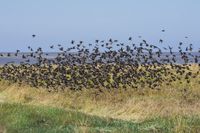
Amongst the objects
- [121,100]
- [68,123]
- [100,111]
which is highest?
[68,123]

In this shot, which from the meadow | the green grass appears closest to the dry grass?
the meadow

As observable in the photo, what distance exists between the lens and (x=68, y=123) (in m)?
16.2

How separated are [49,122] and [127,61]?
35.7ft

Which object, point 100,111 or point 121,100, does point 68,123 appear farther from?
point 121,100

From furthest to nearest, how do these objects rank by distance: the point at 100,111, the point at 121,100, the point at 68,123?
1. the point at 121,100
2. the point at 100,111
3. the point at 68,123

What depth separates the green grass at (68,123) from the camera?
1359 cm

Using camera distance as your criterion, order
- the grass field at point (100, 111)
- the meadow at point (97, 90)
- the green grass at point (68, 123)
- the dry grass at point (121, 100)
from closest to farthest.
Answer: the green grass at point (68, 123)
the grass field at point (100, 111)
the meadow at point (97, 90)
the dry grass at point (121, 100)

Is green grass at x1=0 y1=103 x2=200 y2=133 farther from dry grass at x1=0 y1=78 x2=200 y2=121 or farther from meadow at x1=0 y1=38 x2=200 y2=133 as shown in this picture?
dry grass at x1=0 y1=78 x2=200 y2=121

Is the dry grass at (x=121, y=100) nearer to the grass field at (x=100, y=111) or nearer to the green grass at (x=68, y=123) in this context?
the grass field at (x=100, y=111)

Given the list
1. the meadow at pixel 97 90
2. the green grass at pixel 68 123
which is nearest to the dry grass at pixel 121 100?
the meadow at pixel 97 90

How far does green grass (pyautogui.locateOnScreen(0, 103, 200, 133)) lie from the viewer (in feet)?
44.6

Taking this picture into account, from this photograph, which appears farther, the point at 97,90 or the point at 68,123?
the point at 97,90

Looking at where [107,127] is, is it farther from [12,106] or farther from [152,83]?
[152,83]

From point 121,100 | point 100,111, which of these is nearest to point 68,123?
point 100,111
